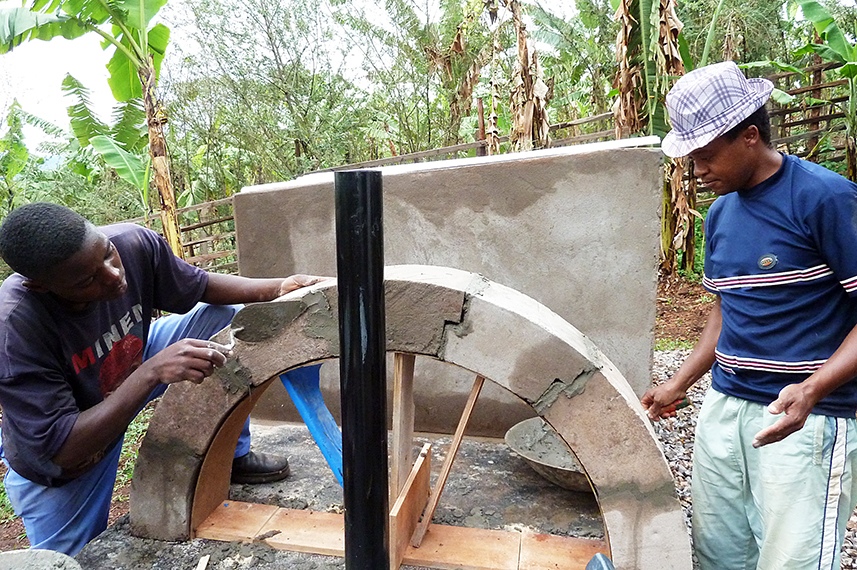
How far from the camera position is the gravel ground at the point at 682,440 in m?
2.94

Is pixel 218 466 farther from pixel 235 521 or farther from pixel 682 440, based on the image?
pixel 682 440

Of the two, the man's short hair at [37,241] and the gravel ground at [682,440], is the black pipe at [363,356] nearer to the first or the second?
the man's short hair at [37,241]

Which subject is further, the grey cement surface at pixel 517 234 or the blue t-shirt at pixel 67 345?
the grey cement surface at pixel 517 234

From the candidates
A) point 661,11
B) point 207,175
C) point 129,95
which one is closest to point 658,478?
point 661,11

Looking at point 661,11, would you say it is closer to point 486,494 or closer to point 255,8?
point 486,494

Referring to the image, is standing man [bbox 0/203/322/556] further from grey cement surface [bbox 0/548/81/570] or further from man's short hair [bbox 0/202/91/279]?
grey cement surface [bbox 0/548/81/570]

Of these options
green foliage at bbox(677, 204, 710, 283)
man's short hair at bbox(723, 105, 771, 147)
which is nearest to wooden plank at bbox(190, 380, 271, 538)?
man's short hair at bbox(723, 105, 771, 147)

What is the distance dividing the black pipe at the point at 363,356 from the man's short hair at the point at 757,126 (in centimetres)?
147

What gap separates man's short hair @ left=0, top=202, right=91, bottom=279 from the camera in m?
1.99

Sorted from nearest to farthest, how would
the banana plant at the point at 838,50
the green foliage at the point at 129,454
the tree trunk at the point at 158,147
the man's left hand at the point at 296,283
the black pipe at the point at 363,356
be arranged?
the black pipe at the point at 363,356, the man's left hand at the point at 296,283, the green foliage at the point at 129,454, the tree trunk at the point at 158,147, the banana plant at the point at 838,50

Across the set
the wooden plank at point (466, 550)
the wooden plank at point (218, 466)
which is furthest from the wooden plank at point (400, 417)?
the wooden plank at point (218, 466)

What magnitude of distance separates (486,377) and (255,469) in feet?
5.03

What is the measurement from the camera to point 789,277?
1.83m

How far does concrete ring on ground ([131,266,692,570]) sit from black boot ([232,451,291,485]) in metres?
0.56
